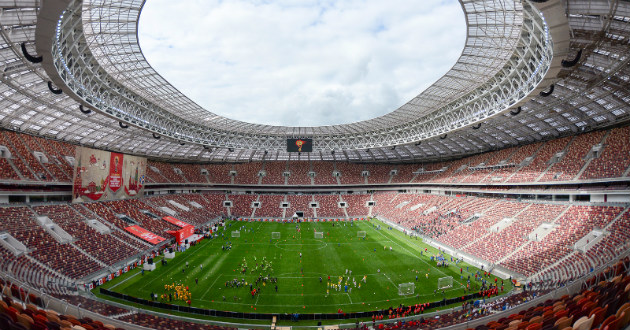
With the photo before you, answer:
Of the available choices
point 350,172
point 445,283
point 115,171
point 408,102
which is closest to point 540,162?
point 408,102

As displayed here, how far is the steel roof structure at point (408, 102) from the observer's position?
58.6 ft

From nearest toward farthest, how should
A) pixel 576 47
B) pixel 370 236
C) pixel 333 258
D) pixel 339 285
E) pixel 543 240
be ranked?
pixel 576 47 → pixel 339 285 → pixel 543 240 → pixel 333 258 → pixel 370 236

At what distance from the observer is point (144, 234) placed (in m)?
35.5

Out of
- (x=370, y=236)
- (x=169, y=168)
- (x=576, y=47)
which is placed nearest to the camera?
(x=576, y=47)

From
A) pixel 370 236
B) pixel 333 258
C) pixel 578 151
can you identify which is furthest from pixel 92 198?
pixel 578 151

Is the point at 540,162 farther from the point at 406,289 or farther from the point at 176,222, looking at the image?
the point at 176,222

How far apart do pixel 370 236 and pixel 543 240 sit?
21175 mm

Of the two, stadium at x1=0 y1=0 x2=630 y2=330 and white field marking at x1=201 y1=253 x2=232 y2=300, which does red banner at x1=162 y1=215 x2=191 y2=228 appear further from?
white field marking at x1=201 y1=253 x2=232 y2=300

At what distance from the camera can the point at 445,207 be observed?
152ft

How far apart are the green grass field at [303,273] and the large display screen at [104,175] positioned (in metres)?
11.5

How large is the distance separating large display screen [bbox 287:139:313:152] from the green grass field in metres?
14.6

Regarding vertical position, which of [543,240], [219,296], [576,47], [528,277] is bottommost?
[219,296]

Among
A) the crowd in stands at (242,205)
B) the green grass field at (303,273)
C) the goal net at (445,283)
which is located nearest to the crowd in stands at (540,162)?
the green grass field at (303,273)

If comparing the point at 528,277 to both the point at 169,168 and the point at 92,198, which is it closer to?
the point at 92,198
